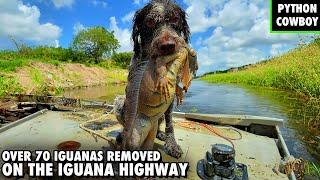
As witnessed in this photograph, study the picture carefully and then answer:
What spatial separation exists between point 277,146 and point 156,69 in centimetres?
330

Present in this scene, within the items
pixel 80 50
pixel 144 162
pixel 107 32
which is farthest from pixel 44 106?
pixel 107 32

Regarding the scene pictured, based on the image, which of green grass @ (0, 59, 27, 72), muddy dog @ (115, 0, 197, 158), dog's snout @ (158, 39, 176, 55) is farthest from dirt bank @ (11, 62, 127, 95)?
dog's snout @ (158, 39, 176, 55)

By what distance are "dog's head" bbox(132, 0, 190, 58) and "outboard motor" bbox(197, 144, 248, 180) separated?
119 centimetres

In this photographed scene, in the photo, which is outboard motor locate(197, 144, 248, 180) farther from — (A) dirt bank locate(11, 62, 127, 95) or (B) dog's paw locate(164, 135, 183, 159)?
(A) dirt bank locate(11, 62, 127, 95)

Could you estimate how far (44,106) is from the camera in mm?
8688

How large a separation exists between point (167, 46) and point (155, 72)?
0.31m

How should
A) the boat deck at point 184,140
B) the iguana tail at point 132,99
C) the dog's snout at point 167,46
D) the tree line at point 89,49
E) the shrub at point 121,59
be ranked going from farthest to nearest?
the shrub at point 121,59, the tree line at point 89,49, the boat deck at point 184,140, the iguana tail at point 132,99, the dog's snout at point 167,46

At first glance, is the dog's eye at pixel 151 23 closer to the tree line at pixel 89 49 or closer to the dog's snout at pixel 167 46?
the dog's snout at pixel 167 46

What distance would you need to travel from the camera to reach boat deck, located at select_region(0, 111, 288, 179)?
4.67 metres

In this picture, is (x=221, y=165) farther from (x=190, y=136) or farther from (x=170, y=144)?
(x=190, y=136)

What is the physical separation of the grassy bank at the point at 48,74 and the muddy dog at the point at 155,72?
1396 centimetres

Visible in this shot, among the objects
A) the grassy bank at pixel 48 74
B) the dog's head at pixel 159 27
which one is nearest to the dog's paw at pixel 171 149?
the dog's head at pixel 159 27

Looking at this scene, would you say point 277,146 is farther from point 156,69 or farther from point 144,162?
point 156,69

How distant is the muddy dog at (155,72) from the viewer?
3395mm
